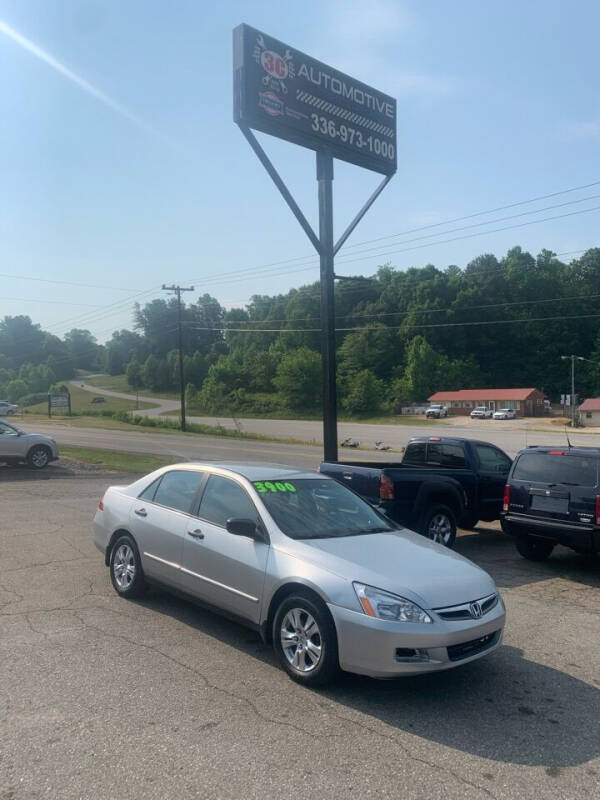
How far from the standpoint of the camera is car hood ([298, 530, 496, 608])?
15.9 feet

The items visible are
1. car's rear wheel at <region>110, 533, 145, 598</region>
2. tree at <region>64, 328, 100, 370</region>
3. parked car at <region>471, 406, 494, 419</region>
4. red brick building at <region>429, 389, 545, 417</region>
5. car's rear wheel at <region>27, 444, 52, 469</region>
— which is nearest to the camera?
car's rear wheel at <region>110, 533, 145, 598</region>

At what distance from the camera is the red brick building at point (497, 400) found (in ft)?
325

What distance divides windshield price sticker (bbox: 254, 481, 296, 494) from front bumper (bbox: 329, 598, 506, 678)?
1494 millimetres

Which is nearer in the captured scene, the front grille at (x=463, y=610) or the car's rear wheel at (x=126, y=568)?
the front grille at (x=463, y=610)

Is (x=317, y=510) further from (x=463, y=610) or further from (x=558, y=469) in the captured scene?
(x=558, y=469)

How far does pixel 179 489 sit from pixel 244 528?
1.45 m

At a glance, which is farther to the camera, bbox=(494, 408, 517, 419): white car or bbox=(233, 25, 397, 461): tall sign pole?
bbox=(494, 408, 517, 419): white car

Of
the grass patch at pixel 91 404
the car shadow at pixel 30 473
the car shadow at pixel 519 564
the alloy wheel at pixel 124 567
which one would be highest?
the alloy wheel at pixel 124 567

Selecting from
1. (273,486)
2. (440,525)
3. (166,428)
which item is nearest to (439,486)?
(440,525)

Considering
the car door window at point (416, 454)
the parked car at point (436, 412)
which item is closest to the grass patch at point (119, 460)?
the car door window at point (416, 454)

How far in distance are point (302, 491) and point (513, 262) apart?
425 ft

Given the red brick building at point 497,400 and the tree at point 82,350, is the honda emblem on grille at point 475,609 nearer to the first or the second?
the red brick building at point 497,400

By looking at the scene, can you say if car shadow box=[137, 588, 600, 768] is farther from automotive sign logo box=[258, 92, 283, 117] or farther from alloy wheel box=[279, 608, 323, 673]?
automotive sign logo box=[258, 92, 283, 117]

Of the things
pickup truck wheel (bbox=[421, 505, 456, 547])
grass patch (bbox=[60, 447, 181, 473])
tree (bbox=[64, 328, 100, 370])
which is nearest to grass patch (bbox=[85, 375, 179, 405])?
tree (bbox=[64, 328, 100, 370])
